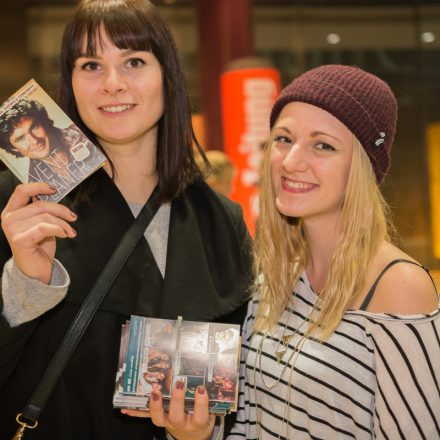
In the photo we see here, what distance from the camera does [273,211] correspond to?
2207 millimetres

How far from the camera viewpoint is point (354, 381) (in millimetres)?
1796

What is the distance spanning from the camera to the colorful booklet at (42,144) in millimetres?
1796

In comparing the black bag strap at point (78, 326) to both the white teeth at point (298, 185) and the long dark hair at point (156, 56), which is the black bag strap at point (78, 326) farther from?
the white teeth at point (298, 185)

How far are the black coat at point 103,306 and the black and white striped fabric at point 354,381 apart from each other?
246mm

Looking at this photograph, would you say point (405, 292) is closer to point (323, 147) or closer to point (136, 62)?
point (323, 147)

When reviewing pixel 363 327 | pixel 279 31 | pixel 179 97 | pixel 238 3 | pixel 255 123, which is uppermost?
pixel 279 31

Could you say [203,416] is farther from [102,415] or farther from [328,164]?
[328,164]

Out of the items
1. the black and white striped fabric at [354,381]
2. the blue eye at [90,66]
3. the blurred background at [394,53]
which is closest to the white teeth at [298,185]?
the black and white striped fabric at [354,381]

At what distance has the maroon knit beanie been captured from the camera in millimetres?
1901

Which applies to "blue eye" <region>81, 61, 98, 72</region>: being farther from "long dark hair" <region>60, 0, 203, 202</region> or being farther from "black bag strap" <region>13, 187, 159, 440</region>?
"black bag strap" <region>13, 187, 159, 440</region>

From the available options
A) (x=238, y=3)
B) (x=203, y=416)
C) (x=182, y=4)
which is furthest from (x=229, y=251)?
(x=182, y=4)

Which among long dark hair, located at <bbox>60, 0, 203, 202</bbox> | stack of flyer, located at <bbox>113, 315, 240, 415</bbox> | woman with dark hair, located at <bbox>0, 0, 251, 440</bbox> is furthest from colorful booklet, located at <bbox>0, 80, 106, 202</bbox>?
stack of flyer, located at <bbox>113, 315, 240, 415</bbox>

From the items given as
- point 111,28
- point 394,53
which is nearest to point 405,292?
Answer: point 111,28

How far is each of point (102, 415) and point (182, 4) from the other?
991 centimetres
